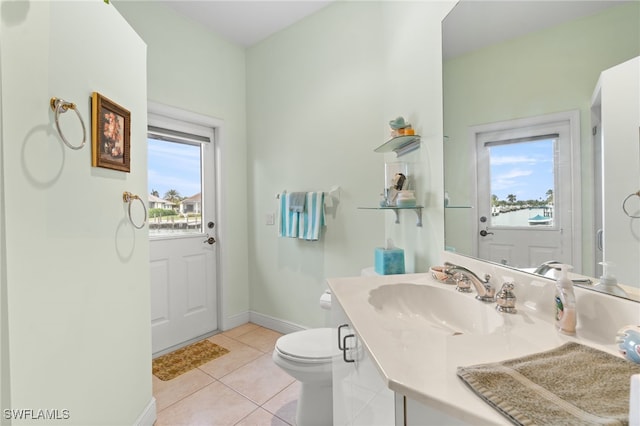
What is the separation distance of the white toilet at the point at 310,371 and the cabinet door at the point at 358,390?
0.22 m

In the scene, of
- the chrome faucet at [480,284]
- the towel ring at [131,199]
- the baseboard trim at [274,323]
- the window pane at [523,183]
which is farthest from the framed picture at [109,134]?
the baseboard trim at [274,323]

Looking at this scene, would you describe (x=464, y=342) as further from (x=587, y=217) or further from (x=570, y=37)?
(x=570, y=37)

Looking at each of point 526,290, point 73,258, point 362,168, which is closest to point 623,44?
point 526,290

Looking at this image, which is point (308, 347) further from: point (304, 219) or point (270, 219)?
point (270, 219)

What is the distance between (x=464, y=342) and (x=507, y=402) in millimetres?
240

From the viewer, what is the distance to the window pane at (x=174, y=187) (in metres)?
2.31

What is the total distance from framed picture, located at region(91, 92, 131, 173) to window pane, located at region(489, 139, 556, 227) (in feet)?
5.10

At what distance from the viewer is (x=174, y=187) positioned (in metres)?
2.43

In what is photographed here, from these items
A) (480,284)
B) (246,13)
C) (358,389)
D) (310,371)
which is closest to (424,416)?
(358,389)

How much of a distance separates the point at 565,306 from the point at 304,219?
1.78m

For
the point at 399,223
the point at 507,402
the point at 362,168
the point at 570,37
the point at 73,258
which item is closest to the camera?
the point at 507,402

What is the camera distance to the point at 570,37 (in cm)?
79

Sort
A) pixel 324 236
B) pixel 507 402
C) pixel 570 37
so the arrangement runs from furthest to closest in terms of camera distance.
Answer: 1. pixel 324 236
2. pixel 570 37
3. pixel 507 402

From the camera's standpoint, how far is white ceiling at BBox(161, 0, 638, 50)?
0.85 m
